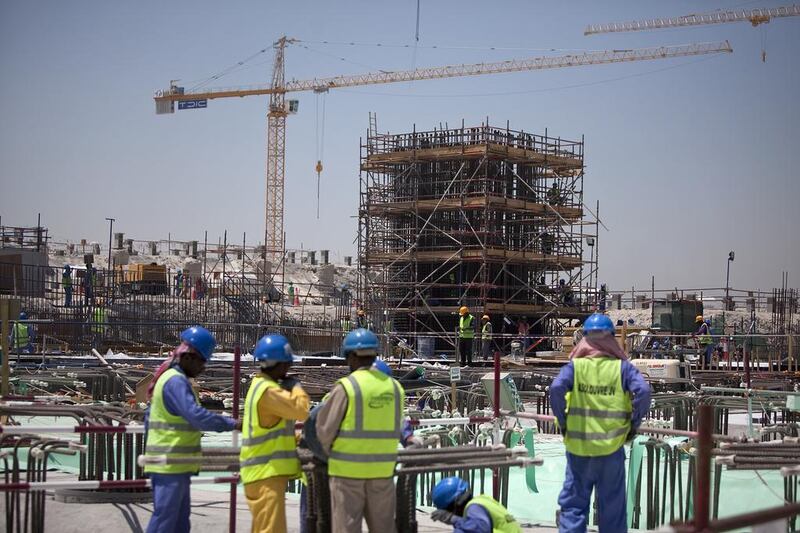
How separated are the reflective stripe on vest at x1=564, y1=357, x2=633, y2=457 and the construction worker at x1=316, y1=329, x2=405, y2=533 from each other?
1.46 meters

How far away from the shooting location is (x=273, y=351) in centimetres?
638

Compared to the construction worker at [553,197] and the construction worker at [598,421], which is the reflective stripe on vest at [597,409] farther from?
the construction worker at [553,197]

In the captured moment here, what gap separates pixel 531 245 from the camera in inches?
1768

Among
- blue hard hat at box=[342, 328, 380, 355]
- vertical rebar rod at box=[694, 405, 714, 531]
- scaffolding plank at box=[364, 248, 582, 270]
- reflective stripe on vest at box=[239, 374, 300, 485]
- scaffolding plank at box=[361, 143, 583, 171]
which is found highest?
scaffolding plank at box=[361, 143, 583, 171]

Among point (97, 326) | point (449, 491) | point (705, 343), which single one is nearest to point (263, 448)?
point (449, 491)

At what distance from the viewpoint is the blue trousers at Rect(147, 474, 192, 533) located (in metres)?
6.57

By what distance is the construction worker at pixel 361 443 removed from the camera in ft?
20.1

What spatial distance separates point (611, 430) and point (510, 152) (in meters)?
36.5

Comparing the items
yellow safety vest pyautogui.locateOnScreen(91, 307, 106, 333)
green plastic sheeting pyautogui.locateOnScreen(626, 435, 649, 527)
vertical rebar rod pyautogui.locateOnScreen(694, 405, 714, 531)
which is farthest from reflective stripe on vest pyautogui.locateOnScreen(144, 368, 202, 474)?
yellow safety vest pyautogui.locateOnScreen(91, 307, 106, 333)

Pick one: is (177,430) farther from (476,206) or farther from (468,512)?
(476,206)

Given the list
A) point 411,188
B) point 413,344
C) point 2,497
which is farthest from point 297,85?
point 2,497

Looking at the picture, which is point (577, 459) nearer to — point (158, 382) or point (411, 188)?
point (158, 382)

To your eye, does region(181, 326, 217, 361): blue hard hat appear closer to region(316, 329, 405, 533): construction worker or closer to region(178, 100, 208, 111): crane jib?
region(316, 329, 405, 533): construction worker

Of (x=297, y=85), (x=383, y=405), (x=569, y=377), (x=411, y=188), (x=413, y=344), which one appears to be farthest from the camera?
(x=297, y=85)
